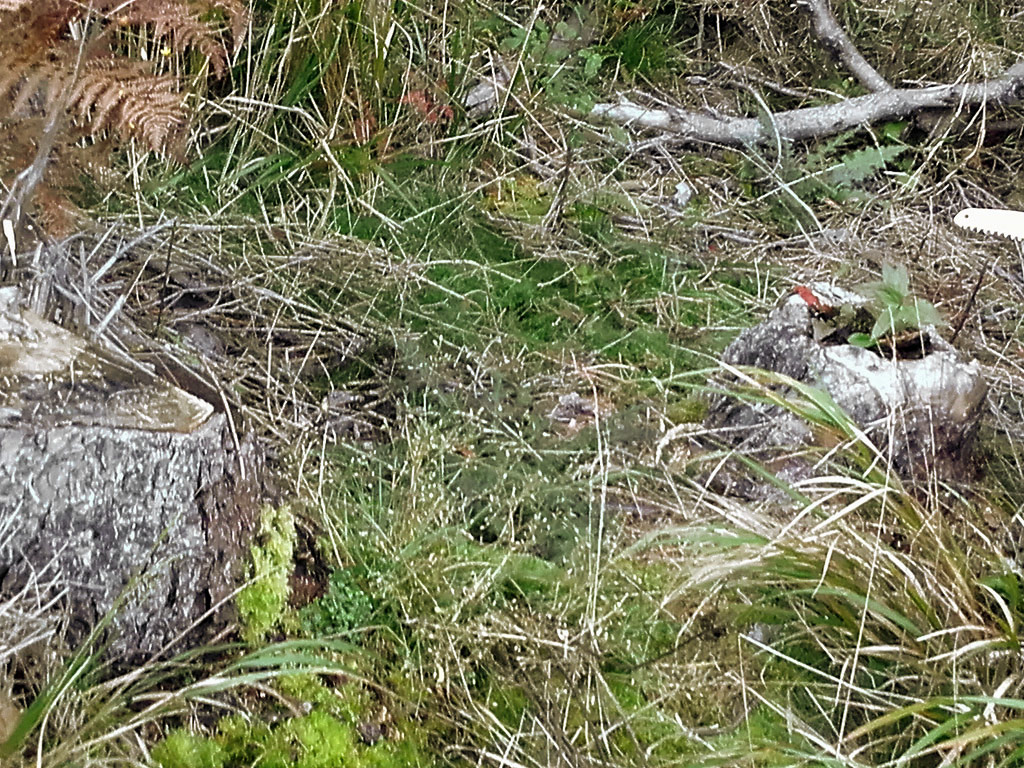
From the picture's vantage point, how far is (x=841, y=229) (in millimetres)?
3199

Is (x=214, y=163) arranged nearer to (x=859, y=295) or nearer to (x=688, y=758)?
(x=859, y=295)

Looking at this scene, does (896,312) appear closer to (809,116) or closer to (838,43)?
(809,116)

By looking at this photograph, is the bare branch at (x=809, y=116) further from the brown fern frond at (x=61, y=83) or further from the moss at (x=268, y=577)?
the moss at (x=268, y=577)

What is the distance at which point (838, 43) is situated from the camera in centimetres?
372

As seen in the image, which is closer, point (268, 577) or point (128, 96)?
point (268, 577)

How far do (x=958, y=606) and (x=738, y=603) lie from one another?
1.11 ft

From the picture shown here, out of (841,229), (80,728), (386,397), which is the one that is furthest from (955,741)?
(841,229)

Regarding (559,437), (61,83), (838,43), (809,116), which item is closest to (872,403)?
(559,437)

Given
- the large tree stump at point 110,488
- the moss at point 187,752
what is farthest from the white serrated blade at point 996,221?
the moss at point 187,752

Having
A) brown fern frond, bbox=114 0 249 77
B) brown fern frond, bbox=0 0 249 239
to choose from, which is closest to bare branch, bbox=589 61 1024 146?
brown fern frond, bbox=114 0 249 77

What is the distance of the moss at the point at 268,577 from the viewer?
5.26 feet

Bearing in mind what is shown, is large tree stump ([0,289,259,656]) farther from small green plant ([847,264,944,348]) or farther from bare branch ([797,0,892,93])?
bare branch ([797,0,892,93])

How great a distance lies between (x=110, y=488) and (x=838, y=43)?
331cm

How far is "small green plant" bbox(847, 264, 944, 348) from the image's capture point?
1.92 meters
